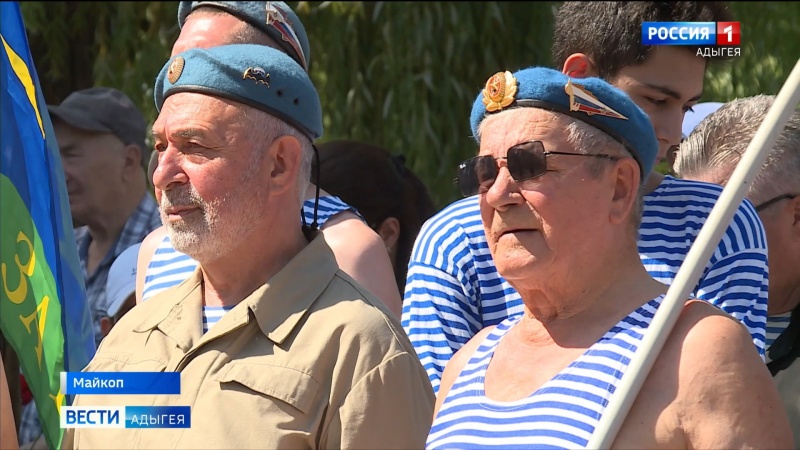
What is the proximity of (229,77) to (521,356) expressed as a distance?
90 cm

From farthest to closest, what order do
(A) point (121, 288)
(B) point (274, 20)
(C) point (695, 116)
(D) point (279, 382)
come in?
(C) point (695, 116) < (A) point (121, 288) < (B) point (274, 20) < (D) point (279, 382)

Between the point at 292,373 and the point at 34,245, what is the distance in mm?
1022

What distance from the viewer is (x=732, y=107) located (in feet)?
12.1

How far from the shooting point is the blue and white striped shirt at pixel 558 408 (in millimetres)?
2297

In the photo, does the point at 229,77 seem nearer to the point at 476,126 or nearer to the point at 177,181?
the point at 177,181

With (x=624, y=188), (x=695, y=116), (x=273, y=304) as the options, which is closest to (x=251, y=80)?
(x=273, y=304)

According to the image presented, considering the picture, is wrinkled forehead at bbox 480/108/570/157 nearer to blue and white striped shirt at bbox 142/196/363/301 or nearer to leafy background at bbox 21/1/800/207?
blue and white striped shirt at bbox 142/196/363/301

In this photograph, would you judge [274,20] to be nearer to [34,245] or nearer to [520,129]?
[34,245]

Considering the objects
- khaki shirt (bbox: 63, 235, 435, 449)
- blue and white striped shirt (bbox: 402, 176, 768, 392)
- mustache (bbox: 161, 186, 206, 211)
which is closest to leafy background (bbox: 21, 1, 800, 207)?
blue and white striped shirt (bbox: 402, 176, 768, 392)

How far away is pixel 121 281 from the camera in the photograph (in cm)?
442

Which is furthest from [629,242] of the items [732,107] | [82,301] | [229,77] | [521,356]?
[82,301]
